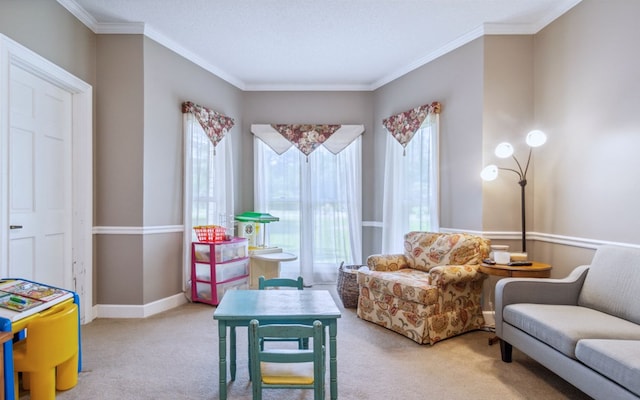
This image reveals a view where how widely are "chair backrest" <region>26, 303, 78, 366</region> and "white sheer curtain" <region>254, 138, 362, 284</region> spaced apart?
2.84 m

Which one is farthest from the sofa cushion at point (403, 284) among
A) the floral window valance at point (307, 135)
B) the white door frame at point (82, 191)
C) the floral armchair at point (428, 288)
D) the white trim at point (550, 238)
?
the white door frame at point (82, 191)

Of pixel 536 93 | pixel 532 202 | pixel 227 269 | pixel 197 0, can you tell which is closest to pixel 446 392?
pixel 532 202

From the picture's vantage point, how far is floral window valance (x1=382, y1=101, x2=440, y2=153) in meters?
3.85

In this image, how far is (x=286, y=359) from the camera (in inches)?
62.9

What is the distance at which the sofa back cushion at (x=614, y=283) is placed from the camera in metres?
2.11

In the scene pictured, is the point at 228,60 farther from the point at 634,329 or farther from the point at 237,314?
the point at 634,329

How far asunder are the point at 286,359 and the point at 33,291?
1675 millimetres

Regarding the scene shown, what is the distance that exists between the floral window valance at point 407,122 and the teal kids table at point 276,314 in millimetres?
2565

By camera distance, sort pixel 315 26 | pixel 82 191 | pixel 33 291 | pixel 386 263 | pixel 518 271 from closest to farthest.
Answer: pixel 33 291, pixel 518 271, pixel 82 191, pixel 315 26, pixel 386 263

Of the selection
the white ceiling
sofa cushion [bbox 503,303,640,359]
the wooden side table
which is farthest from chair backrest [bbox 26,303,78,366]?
the wooden side table

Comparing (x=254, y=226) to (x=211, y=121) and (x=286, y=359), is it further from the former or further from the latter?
(x=286, y=359)

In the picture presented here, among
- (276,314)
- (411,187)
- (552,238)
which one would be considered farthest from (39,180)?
(552,238)

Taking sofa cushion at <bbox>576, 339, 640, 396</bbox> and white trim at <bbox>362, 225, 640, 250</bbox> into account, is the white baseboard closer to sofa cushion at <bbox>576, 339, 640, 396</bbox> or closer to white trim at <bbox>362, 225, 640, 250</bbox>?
white trim at <bbox>362, 225, 640, 250</bbox>

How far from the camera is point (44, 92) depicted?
9.36 feet
